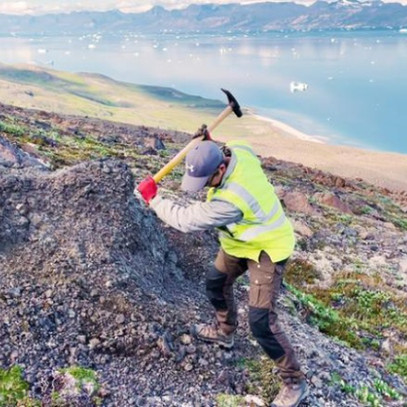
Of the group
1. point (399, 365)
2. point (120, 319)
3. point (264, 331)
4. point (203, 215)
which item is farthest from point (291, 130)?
point (203, 215)

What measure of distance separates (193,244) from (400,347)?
15.5 feet

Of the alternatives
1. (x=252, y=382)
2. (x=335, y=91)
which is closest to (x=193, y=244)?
(x=252, y=382)

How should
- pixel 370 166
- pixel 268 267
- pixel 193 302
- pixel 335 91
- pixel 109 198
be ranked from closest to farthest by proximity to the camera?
pixel 268 267
pixel 193 302
pixel 109 198
pixel 370 166
pixel 335 91

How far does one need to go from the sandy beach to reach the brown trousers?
52517mm

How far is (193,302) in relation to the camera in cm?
946

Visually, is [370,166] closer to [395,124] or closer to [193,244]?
[395,124]

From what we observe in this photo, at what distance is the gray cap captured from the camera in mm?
6391

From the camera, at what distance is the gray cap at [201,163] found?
21.0 ft

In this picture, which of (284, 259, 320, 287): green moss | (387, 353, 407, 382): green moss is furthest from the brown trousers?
(284, 259, 320, 287): green moss

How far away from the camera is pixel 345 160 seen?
73000mm

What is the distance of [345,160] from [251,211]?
68.7 metres

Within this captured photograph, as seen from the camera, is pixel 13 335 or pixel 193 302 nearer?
pixel 13 335

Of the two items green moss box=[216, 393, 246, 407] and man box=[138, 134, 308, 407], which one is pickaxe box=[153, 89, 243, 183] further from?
green moss box=[216, 393, 246, 407]

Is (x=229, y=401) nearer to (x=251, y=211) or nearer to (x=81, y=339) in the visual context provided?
(x=81, y=339)
